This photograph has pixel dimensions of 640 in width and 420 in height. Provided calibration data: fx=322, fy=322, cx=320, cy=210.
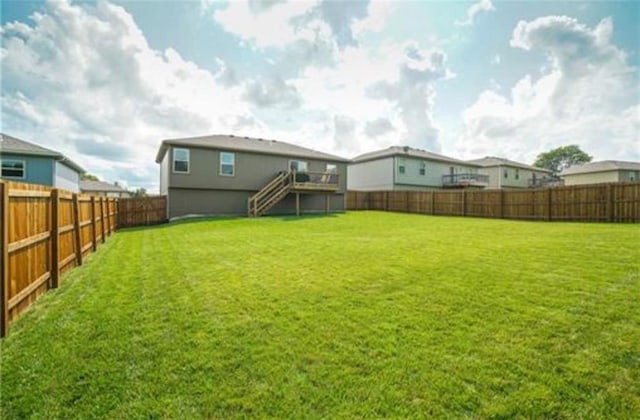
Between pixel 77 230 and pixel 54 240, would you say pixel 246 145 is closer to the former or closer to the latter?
pixel 77 230

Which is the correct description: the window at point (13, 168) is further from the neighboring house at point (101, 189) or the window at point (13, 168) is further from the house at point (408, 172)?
the neighboring house at point (101, 189)

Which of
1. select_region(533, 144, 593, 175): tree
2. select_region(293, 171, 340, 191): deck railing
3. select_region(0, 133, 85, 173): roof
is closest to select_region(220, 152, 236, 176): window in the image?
select_region(293, 171, 340, 191): deck railing

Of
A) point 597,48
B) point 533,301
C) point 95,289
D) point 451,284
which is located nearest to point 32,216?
point 95,289

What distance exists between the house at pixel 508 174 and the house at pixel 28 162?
130 ft

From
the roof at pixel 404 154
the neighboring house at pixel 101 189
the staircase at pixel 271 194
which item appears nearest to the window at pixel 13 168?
the staircase at pixel 271 194

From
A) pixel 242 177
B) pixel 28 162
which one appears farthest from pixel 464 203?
pixel 28 162

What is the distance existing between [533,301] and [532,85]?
15.0 metres

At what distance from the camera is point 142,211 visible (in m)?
18.2

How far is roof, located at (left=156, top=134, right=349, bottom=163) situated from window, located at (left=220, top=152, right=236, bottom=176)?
1.50 feet

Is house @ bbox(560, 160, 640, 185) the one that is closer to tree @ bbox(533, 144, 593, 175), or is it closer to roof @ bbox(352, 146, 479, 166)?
roof @ bbox(352, 146, 479, 166)

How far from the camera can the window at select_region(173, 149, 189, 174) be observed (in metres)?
19.5

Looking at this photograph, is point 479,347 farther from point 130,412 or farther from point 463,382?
point 130,412

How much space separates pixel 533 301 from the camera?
4285 millimetres

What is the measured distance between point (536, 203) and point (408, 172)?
13.8m
